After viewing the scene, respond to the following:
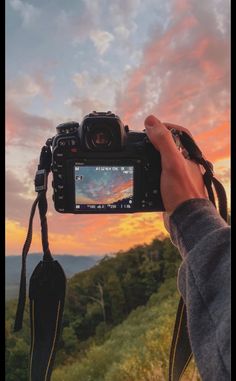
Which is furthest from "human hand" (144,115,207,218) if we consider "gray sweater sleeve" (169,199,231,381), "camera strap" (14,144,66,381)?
"camera strap" (14,144,66,381)

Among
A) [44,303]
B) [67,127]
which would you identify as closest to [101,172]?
[67,127]

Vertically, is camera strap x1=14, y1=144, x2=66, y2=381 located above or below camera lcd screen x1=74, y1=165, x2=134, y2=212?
A: below

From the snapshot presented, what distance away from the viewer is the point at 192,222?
0.66m

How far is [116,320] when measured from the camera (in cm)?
2533

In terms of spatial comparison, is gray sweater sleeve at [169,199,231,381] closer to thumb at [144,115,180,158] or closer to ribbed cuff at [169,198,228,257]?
ribbed cuff at [169,198,228,257]

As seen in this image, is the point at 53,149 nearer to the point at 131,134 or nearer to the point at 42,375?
the point at 131,134

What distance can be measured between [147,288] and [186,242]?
25385 mm

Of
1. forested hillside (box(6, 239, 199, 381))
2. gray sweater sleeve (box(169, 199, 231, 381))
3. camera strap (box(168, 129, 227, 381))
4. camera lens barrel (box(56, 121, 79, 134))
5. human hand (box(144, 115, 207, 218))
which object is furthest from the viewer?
forested hillside (box(6, 239, 199, 381))

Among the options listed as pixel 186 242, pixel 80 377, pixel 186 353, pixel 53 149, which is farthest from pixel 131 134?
pixel 80 377

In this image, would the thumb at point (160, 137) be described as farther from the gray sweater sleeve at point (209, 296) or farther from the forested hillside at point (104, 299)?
the forested hillside at point (104, 299)

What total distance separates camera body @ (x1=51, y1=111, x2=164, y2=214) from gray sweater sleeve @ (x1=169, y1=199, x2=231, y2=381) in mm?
429

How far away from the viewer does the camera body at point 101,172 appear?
1077 mm

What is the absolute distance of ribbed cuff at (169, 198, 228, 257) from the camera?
2.12 ft

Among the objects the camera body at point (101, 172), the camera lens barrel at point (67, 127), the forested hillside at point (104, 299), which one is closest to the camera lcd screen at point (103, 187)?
the camera body at point (101, 172)
